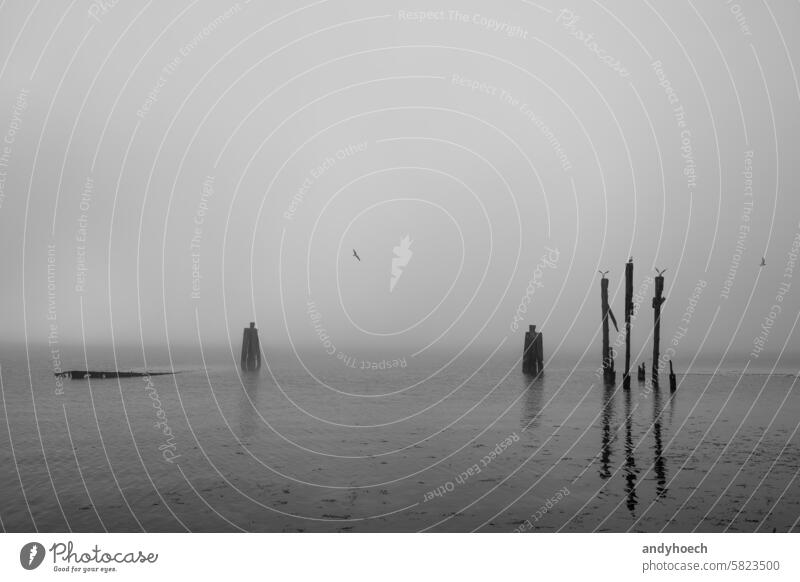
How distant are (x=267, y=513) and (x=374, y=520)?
220 cm

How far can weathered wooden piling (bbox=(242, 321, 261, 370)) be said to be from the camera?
60.0 meters

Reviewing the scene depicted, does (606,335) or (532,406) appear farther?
(606,335)

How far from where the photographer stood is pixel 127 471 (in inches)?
509

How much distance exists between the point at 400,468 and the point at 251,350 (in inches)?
2013

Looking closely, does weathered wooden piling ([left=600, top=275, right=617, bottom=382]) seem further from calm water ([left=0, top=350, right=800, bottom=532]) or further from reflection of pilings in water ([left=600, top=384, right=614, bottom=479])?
calm water ([left=0, top=350, right=800, bottom=532])

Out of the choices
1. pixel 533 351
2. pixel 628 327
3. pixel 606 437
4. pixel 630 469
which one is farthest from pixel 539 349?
pixel 630 469

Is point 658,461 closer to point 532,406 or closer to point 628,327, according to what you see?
point 532,406

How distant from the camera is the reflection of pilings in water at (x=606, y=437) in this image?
12738mm

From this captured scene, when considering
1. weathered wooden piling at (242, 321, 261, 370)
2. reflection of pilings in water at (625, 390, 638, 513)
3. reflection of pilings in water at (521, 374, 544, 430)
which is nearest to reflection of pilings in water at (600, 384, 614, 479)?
reflection of pilings in water at (625, 390, 638, 513)

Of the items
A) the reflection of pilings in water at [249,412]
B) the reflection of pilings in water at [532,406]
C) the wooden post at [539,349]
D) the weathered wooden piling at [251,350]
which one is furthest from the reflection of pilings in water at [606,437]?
the weathered wooden piling at [251,350]

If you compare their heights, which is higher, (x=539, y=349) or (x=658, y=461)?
(x=539, y=349)

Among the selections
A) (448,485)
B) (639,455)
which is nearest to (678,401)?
(639,455)

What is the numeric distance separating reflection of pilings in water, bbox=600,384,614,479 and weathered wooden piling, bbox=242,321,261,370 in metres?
41.7

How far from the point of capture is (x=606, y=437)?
57.8 feet
